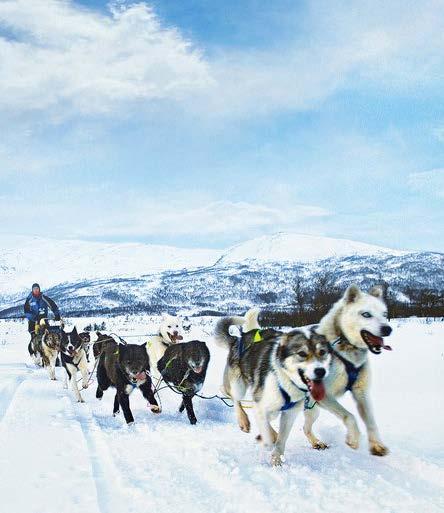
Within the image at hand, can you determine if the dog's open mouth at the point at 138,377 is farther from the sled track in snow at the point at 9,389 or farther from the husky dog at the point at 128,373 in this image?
the sled track in snow at the point at 9,389

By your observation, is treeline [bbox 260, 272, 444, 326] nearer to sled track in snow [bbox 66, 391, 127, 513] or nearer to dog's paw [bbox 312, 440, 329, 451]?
sled track in snow [bbox 66, 391, 127, 513]

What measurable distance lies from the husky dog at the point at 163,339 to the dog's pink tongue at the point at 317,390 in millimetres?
3678

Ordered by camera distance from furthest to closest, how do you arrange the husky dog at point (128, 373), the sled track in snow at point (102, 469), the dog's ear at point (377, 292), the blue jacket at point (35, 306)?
the blue jacket at point (35, 306) → the husky dog at point (128, 373) → the dog's ear at point (377, 292) → the sled track in snow at point (102, 469)

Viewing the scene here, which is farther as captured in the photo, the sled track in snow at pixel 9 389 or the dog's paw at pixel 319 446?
the sled track in snow at pixel 9 389

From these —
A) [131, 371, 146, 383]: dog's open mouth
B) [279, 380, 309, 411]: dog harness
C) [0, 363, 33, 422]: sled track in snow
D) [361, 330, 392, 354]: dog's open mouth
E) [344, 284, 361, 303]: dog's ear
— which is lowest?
[0, 363, 33, 422]: sled track in snow

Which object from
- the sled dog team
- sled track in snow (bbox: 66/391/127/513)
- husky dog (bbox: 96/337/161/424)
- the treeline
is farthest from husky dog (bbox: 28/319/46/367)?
the treeline

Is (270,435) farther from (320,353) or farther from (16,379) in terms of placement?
(16,379)

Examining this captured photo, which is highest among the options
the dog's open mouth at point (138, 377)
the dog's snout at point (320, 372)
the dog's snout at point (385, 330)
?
the dog's snout at point (385, 330)

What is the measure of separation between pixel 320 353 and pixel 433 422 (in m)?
2.07

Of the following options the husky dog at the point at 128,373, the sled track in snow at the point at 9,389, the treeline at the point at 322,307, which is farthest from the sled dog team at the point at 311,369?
the treeline at the point at 322,307

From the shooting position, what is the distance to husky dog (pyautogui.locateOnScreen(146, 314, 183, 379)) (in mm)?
7121

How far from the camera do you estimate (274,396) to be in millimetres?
3834

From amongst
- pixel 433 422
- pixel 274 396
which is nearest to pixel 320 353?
pixel 274 396

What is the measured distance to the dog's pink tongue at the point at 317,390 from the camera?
367cm
